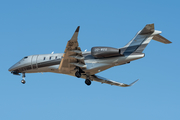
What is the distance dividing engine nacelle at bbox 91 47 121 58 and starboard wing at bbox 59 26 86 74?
4.74ft

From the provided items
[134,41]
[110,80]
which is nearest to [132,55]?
[134,41]

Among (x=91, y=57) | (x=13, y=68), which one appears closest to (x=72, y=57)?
(x=91, y=57)

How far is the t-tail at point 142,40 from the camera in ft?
91.7

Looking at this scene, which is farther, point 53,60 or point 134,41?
point 53,60

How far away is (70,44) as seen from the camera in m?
26.5

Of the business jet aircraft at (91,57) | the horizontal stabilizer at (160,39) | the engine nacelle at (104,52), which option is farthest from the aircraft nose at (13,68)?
the horizontal stabilizer at (160,39)

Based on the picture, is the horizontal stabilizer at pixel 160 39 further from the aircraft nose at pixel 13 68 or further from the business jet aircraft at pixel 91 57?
the aircraft nose at pixel 13 68

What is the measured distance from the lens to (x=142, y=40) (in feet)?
93.5

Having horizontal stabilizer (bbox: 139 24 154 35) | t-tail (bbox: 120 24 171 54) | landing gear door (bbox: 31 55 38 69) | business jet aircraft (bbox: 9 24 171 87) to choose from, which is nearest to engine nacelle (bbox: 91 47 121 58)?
business jet aircraft (bbox: 9 24 171 87)

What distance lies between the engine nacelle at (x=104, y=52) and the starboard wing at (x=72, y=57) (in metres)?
1.45

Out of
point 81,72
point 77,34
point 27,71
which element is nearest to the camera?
point 77,34

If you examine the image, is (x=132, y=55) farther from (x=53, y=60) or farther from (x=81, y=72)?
(x=53, y=60)

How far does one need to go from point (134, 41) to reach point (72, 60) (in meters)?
6.26

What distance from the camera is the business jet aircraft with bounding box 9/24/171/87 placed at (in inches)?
1102
